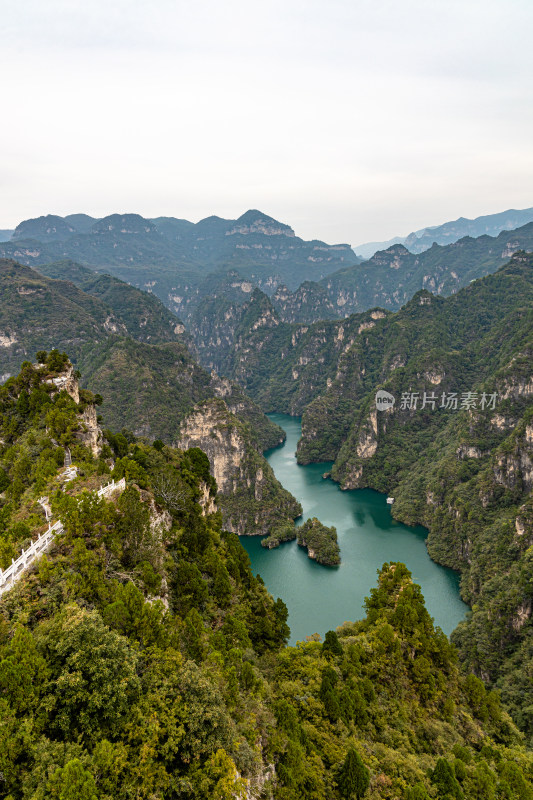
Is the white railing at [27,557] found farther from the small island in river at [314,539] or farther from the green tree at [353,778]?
the small island in river at [314,539]

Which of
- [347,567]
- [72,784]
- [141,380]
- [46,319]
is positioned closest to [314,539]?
[347,567]

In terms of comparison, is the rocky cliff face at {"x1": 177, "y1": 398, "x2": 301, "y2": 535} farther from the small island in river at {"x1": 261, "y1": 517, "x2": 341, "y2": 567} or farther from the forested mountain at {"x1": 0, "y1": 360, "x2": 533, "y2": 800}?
the forested mountain at {"x1": 0, "y1": 360, "x2": 533, "y2": 800}

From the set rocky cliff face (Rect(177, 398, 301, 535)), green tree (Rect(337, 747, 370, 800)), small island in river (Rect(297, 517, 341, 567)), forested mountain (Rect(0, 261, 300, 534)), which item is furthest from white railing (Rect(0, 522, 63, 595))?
rocky cliff face (Rect(177, 398, 301, 535))

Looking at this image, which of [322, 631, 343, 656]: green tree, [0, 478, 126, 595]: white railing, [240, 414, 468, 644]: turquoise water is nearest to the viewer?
[0, 478, 126, 595]: white railing

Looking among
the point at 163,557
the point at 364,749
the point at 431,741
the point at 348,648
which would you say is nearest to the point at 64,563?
the point at 163,557

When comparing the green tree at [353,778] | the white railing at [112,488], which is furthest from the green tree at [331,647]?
the white railing at [112,488]
